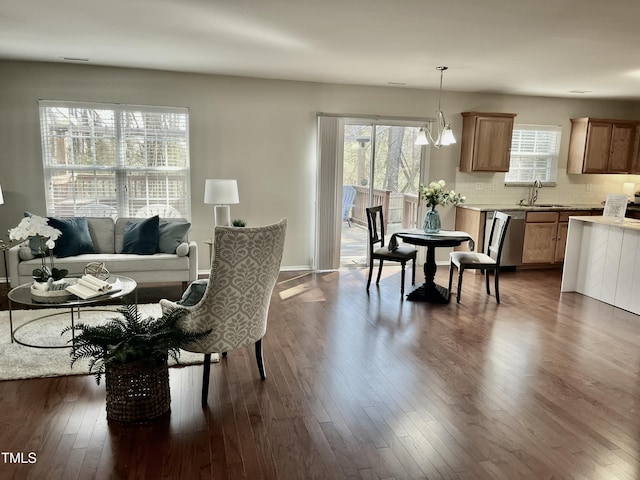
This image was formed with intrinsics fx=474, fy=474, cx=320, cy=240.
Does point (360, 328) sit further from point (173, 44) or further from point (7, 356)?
point (173, 44)

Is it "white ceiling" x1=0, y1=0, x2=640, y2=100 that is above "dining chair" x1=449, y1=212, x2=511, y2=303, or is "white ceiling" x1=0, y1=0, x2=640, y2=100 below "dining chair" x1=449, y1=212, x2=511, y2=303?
above

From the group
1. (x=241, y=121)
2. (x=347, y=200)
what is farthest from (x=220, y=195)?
(x=347, y=200)

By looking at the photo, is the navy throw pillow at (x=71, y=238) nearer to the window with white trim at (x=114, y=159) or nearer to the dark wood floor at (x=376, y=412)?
the window with white trim at (x=114, y=159)

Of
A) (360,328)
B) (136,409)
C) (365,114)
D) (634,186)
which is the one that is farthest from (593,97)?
(136,409)

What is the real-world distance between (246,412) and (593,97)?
7.03 metres

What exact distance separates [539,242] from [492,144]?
155 cm

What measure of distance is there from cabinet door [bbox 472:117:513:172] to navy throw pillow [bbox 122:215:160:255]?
443 centimetres

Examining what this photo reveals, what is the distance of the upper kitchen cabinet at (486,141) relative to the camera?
670cm

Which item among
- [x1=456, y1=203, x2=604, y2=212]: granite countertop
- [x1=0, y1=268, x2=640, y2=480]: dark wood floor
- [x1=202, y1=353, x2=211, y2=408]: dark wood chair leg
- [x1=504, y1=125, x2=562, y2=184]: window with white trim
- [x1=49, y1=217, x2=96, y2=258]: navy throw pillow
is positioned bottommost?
[x1=0, y1=268, x2=640, y2=480]: dark wood floor

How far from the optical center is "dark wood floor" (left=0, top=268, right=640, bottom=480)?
229cm

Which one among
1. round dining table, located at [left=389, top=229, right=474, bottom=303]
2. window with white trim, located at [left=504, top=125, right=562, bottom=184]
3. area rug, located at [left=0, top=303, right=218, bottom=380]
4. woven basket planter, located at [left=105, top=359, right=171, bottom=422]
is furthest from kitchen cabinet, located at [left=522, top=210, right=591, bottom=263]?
woven basket planter, located at [left=105, top=359, right=171, bottom=422]

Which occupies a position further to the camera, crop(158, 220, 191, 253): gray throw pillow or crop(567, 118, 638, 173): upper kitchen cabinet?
crop(567, 118, 638, 173): upper kitchen cabinet

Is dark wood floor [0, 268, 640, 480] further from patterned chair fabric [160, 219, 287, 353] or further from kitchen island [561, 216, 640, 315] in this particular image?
kitchen island [561, 216, 640, 315]

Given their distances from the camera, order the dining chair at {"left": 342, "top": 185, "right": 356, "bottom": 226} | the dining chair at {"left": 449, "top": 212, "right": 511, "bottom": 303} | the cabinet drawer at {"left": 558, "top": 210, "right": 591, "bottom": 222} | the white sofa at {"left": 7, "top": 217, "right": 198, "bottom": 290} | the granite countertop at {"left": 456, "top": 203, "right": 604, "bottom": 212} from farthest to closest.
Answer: the cabinet drawer at {"left": 558, "top": 210, "right": 591, "bottom": 222}
the dining chair at {"left": 342, "top": 185, "right": 356, "bottom": 226}
the granite countertop at {"left": 456, "top": 203, "right": 604, "bottom": 212}
the dining chair at {"left": 449, "top": 212, "right": 511, "bottom": 303}
the white sofa at {"left": 7, "top": 217, "right": 198, "bottom": 290}
